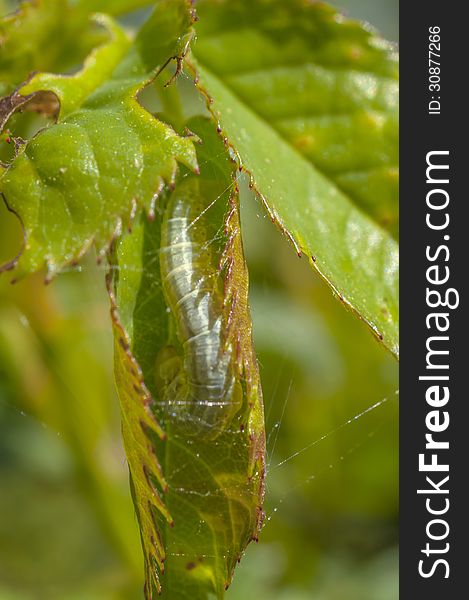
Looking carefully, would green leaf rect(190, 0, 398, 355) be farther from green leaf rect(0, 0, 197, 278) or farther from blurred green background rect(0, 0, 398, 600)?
blurred green background rect(0, 0, 398, 600)

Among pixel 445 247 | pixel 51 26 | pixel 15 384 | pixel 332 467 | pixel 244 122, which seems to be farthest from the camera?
pixel 332 467

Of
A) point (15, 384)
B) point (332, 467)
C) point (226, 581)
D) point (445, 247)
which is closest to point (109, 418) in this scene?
point (15, 384)

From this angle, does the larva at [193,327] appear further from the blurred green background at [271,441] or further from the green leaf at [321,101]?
the blurred green background at [271,441]

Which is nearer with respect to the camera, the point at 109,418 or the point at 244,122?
the point at 244,122

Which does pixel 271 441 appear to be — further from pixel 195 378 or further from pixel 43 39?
pixel 43 39

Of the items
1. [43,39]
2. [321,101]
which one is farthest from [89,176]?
[321,101]

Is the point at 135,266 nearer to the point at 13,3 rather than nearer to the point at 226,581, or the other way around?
the point at 226,581
